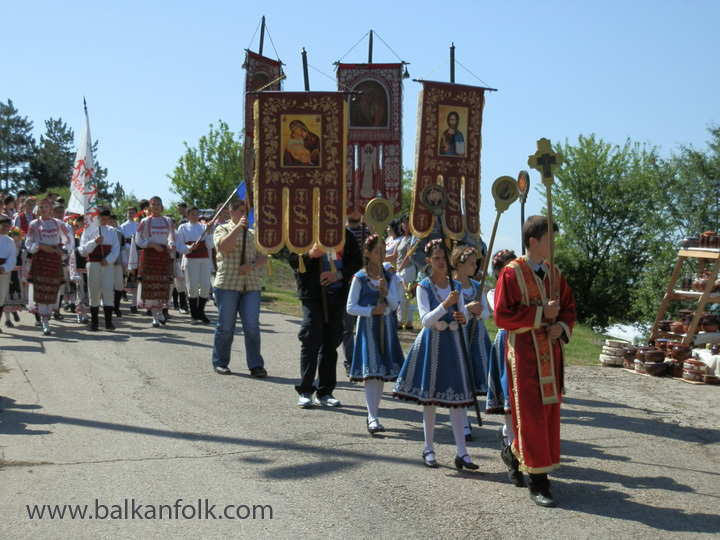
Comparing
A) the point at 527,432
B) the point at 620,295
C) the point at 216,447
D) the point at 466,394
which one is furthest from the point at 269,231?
the point at 620,295

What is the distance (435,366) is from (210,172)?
165 feet

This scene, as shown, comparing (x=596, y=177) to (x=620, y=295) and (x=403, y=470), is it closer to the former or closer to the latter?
(x=620, y=295)

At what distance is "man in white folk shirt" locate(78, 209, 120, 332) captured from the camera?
1382 cm

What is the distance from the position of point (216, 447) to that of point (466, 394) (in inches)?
80.2

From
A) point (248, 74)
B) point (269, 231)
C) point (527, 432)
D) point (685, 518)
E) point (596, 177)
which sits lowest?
point (685, 518)

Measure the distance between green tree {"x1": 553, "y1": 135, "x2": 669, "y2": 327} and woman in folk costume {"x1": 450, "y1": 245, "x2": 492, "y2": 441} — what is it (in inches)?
1596

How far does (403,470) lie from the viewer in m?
6.22

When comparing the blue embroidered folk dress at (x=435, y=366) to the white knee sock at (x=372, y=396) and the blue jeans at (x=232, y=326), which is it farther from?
the blue jeans at (x=232, y=326)

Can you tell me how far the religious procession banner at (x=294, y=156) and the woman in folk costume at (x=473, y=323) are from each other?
2.28 meters

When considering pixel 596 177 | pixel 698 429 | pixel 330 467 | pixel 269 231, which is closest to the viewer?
pixel 330 467

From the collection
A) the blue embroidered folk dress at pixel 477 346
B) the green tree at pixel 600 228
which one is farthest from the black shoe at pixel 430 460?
the green tree at pixel 600 228

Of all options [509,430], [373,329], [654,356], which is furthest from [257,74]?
[509,430]

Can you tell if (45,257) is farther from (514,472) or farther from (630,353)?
(514,472)

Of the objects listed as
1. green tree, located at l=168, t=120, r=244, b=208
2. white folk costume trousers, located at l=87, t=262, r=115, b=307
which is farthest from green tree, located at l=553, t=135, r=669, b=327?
white folk costume trousers, located at l=87, t=262, r=115, b=307
